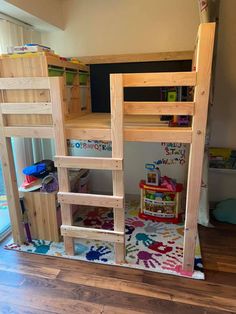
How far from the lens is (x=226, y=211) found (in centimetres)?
246

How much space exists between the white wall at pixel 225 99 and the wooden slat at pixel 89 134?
1.35 m

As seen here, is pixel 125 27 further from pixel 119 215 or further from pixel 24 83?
pixel 119 215

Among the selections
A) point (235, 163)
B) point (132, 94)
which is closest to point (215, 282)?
point (235, 163)

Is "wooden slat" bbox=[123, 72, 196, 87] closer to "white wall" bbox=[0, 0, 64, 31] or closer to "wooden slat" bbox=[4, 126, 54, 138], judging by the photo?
"wooden slat" bbox=[4, 126, 54, 138]

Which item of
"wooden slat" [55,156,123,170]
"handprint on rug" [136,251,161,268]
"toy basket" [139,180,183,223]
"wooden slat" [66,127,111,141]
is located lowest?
"handprint on rug" [136,251,161,268]

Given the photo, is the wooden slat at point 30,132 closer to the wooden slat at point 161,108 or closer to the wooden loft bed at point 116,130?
the wooden loft bed at point 116,130

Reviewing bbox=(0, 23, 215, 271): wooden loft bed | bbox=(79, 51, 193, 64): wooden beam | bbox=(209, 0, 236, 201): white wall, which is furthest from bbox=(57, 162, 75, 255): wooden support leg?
bbox=(209, 0, 236, 201): white wall

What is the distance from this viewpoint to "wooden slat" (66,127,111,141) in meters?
1.68

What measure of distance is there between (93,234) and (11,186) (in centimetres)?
80

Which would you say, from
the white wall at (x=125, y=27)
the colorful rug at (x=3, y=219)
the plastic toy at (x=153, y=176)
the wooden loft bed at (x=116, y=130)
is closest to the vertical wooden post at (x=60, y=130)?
the wooden loft bed at (x=116, y=130)

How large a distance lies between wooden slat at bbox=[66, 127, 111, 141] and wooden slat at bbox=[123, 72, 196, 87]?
0.36 m

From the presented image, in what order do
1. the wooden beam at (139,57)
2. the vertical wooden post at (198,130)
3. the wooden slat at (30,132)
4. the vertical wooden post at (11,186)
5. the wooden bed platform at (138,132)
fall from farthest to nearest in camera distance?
the wooden beam at (139,57), the vertical wooden post at (11,186), the wooden slat at (30,132), the wooden bed platform at (138,132), the vertical wooden post at (198,130)

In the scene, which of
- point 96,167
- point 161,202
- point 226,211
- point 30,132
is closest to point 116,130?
point 96,167

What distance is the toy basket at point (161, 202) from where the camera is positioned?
2.42 meters
